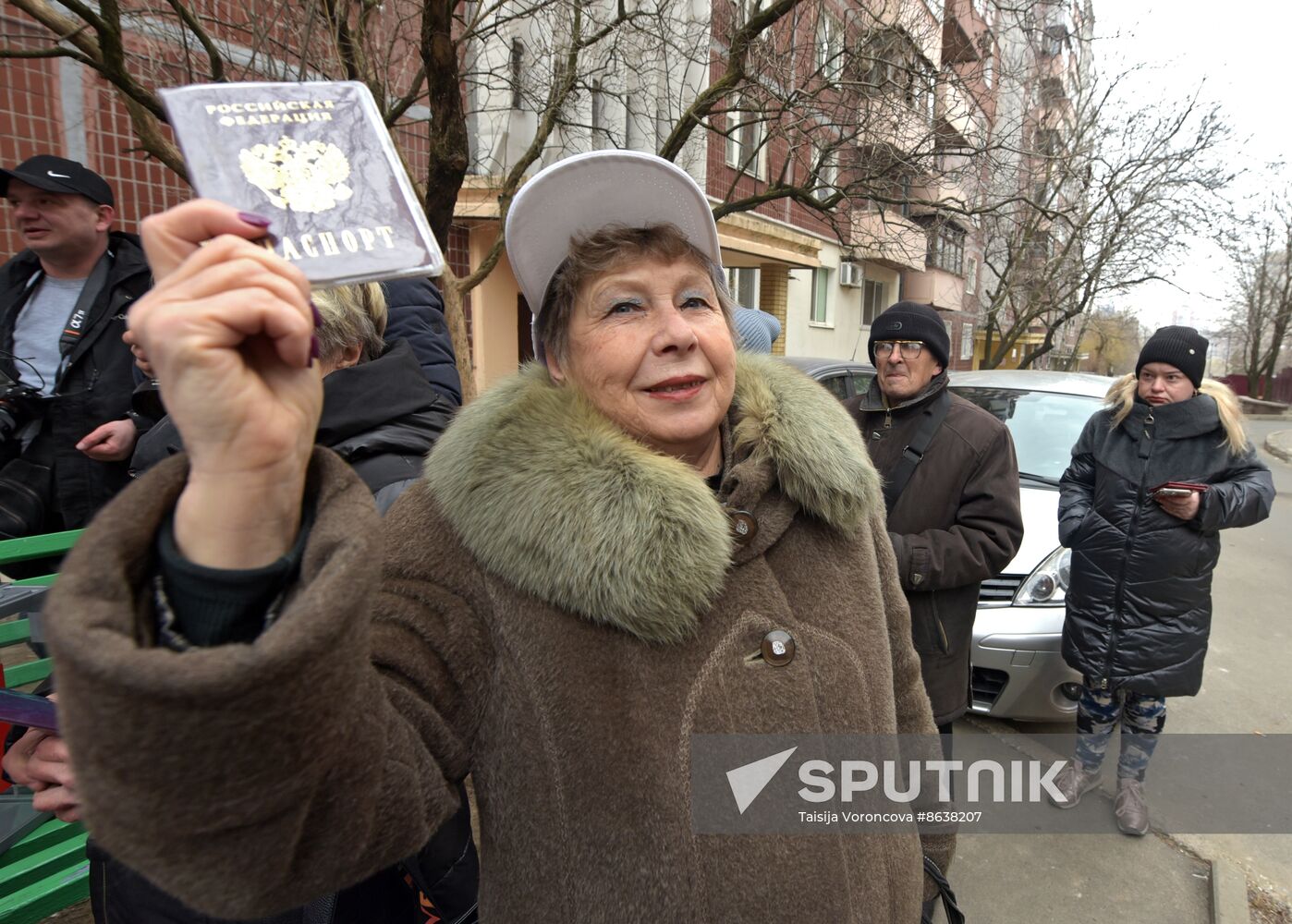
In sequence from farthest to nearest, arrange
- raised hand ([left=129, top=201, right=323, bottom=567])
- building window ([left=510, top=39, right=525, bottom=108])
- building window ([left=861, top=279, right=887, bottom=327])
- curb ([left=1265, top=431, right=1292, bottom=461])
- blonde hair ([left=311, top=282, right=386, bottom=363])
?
1. building window ([left=861, top=279, right=887, bottom=327])
2. curb ([left=1265, top=431, right=1292, bottom=461])
3. building window ([left=510, top=39, right=525, bottom=108])
4. blonde hair ([left=311, top=282, right=386, bottom=363])
5. raised hand ([left=129, top=201, right=323, bottom=567])

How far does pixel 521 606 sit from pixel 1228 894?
339 centimetres

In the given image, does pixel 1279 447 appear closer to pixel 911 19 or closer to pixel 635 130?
pixel 635 130

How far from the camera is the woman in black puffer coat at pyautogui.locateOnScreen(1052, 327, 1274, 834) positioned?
3297 mm

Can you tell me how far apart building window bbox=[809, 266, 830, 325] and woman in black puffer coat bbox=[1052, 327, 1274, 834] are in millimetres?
15841

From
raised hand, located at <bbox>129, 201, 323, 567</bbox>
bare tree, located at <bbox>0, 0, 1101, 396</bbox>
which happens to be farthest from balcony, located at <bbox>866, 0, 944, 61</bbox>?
raised hand, located at <bbox>129, 201, 323, 567</bbox>

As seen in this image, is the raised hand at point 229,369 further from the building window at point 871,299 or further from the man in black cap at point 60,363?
the building window at point 871,299

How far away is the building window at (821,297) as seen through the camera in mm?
19188

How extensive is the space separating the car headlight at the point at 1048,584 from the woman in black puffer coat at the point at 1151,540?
0.45m

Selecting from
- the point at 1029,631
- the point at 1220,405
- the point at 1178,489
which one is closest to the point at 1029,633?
the point at 1029,631

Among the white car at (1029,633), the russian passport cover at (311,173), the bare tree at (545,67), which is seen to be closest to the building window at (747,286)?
the bare tree at (545,67)

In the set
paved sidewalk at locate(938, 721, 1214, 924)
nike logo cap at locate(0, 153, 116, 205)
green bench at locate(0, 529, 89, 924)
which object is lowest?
paved sidewalk at locate(938, 721, 1214, 924)

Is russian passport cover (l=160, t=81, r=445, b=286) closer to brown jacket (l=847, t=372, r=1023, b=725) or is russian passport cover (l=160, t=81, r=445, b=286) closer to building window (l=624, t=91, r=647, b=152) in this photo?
brown jacket (l=847, t=372, r=1023, b=725)

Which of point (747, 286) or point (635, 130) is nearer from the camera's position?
point (635, 130)

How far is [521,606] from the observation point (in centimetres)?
119
